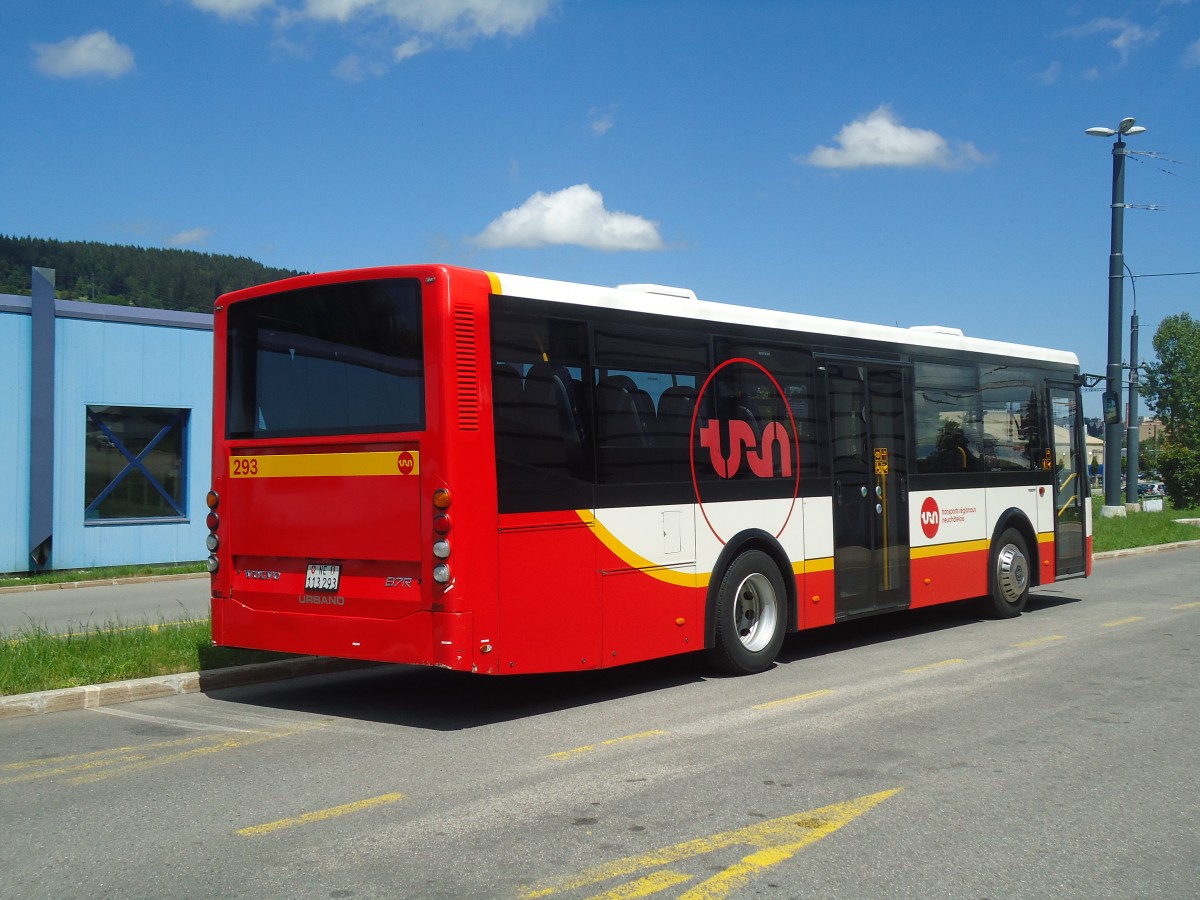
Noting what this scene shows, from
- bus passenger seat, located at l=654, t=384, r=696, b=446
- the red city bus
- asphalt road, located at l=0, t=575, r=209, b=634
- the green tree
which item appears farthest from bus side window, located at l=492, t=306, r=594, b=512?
the green tree

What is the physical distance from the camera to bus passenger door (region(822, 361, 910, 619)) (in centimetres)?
1123

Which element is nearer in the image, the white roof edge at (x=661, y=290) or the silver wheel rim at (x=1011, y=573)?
the white roof edge at (x=661, y=290)

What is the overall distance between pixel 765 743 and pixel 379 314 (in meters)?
3.81

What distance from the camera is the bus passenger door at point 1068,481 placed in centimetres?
1489

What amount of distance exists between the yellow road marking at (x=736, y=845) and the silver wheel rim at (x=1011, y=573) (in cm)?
826

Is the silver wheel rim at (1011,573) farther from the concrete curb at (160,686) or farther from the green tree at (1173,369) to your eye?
the green tree at (1173,369)

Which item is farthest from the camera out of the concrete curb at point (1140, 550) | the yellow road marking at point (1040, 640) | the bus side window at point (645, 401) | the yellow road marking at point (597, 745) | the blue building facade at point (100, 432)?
the concrete curb at point (1140, 550)

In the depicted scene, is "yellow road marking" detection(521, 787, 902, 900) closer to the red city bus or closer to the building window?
the red city bus

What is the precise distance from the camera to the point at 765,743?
24.4ft

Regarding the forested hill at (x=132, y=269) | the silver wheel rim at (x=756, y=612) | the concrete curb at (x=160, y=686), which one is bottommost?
the concrete curb at (x=160, y=686)

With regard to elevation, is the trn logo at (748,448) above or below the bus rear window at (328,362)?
below

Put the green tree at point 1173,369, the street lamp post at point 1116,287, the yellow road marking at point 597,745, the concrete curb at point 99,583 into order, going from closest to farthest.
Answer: the yellow road marking at point 597,745, the concrete curb at point 99,583, the street lamp post at point 1116,287, the green tree at point 1173,369

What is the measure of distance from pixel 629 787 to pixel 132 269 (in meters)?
48.8

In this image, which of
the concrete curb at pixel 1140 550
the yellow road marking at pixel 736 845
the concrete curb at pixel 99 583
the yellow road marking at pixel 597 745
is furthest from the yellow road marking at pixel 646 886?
the concrete curb at pixel 1140 550
